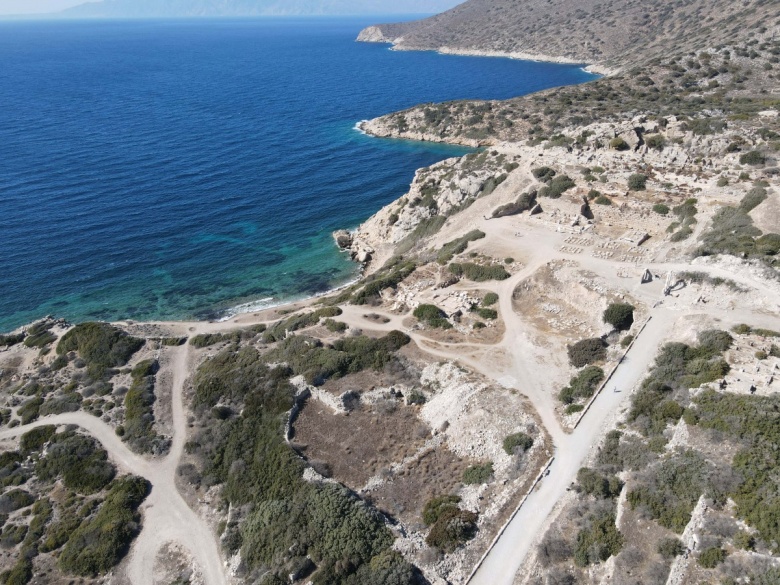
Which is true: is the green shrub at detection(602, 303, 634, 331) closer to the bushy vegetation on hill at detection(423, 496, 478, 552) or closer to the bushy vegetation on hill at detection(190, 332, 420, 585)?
the bushy vegetation on hill at detection(190, 332, 420, 585)

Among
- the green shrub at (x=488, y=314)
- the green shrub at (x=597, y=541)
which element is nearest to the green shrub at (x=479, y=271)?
the green shrub at (x=488, y=314)

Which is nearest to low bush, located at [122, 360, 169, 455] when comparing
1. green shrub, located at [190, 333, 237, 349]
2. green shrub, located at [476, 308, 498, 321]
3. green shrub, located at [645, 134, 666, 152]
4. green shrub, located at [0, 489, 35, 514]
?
green shrub, located at [190, 333, 237, 349]

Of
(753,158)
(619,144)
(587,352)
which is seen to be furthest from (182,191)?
(753,158)

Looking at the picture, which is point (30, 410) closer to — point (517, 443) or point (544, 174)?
point (517, 443)

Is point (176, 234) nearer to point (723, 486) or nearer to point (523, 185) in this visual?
point (523, 185)

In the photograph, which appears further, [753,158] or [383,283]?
[753,158]

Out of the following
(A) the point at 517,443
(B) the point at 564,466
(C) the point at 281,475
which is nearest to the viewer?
(B) the point at 564,466

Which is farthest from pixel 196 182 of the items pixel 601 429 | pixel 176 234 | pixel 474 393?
pixel 601 429

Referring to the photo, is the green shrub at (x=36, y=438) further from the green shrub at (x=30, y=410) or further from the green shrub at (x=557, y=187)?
the green shrub at (x=557, y=187)
